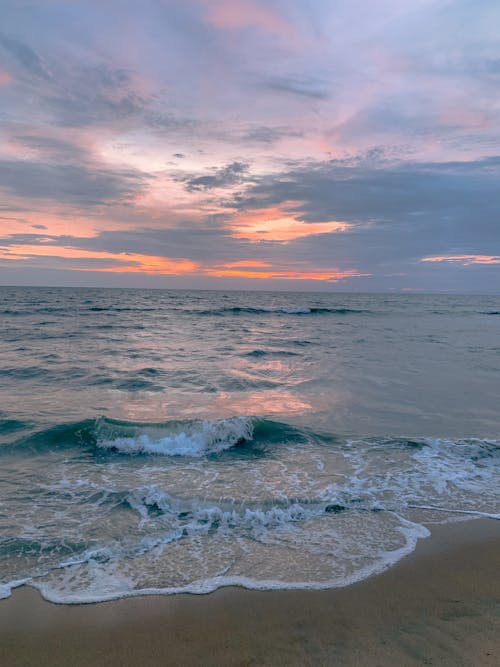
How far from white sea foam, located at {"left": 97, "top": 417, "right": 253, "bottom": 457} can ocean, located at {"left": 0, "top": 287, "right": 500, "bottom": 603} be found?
34 millimetres

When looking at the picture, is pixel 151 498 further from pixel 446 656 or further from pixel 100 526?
pixel 446 656

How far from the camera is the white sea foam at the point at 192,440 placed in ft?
26.1

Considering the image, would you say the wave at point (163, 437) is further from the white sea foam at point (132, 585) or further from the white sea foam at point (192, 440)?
the white sea foam at point (132, 585)

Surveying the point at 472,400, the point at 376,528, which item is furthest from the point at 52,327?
the point at 376,528

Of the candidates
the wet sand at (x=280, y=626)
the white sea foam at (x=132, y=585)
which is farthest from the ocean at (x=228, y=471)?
the wet sand at (x=280, y=626)

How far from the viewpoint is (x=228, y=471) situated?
23.3 feet

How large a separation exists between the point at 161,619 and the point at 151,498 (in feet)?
7.61

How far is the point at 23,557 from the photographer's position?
15.1 ft

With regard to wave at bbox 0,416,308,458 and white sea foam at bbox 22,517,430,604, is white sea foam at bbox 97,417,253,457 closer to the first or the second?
wave at bbox 0,416,308,458

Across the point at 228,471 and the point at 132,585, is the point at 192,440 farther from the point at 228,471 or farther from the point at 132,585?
the point at 132,585

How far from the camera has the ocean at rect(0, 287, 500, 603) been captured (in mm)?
4539

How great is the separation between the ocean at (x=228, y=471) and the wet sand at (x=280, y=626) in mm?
219

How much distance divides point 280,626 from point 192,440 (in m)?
4.94

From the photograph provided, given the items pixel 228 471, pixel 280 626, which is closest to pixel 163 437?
pixel 228 471
